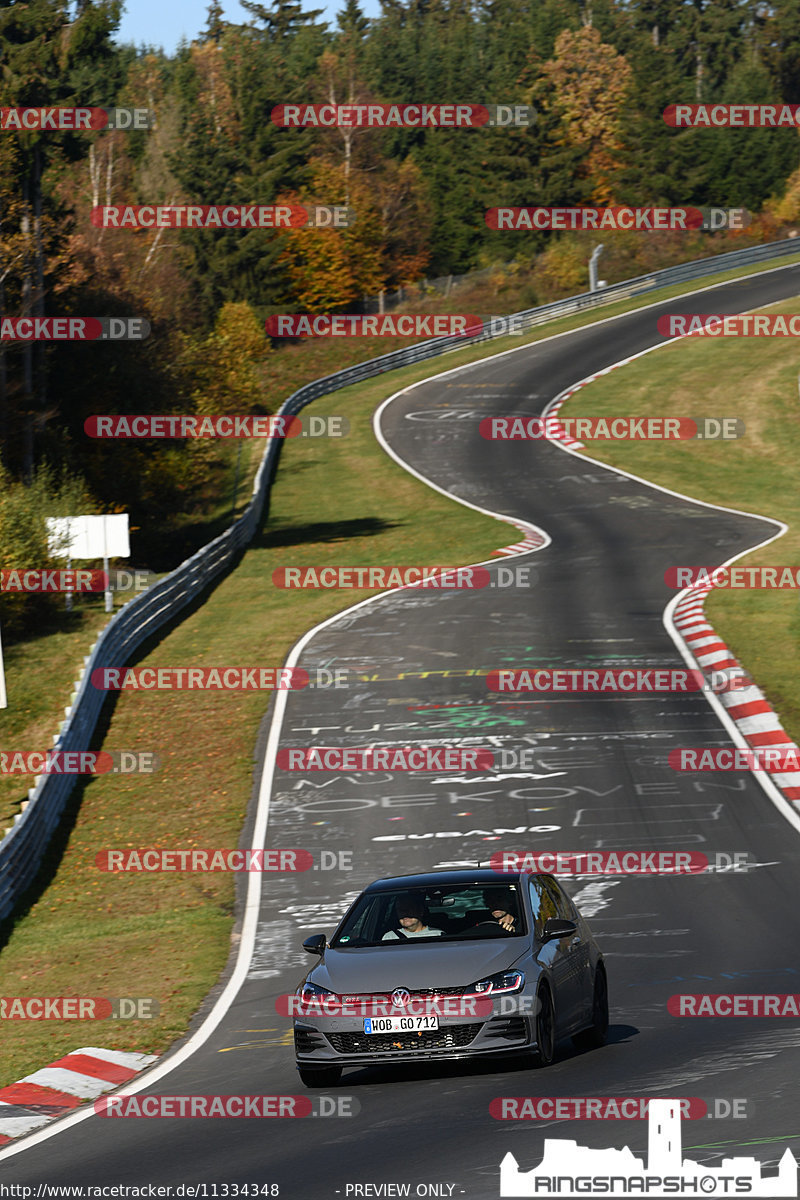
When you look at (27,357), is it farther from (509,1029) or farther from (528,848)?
(509,1029)

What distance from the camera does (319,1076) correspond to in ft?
36.9

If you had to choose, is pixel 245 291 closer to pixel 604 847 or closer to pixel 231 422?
pixel 231 422

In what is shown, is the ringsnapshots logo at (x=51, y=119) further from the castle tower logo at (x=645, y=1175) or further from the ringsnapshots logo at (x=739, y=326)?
the castle tower logo at (x=645, y=1175)

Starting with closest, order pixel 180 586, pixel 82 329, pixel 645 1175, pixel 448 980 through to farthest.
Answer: pixel 645 1175, pixel 448 980, pixel 180 586, pixel 82 329

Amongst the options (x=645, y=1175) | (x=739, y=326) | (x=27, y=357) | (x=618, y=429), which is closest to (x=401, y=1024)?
(x=645, y=1175)

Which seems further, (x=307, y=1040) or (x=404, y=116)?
(x=404, y=116)

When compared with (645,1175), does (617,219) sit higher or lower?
higher

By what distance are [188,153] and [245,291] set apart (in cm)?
925

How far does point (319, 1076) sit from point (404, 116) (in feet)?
420

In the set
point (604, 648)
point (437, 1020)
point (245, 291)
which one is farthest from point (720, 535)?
point (245, 291)

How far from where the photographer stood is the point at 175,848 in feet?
75.0

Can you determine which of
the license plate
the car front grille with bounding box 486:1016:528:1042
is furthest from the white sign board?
the car front grille with bounding box 486:1016:528:1042

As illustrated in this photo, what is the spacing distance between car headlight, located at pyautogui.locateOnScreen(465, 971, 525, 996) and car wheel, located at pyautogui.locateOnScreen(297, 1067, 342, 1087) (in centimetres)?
115

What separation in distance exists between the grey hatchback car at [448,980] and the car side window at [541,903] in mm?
A: 16
